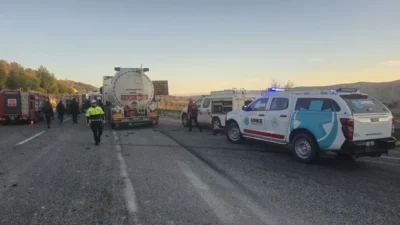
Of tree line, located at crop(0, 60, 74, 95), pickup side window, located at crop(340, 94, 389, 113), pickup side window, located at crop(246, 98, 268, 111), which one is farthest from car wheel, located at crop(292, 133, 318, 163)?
tree line, located at crop(0, 60, 74, 95)

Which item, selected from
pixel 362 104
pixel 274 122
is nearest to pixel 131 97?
pixel 274 122

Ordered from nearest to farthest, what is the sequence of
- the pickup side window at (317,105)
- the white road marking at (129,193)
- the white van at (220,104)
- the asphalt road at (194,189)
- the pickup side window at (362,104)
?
the asphalt road at (194,189)
the white road marking at (129,193)
the pickup side window at (362,104)
the pickup side window at (317,105)
the white van at (220,104)

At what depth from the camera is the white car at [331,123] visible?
7047 mm

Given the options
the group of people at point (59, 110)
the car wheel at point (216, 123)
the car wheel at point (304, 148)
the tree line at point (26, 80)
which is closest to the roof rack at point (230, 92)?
the car wheel at point (216, 123)

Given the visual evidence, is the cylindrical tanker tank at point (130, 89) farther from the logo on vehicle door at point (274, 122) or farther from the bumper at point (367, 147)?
the bumper at point (367, 147)

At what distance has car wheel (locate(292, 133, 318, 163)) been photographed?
7746 mm

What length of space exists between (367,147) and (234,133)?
16.6ft

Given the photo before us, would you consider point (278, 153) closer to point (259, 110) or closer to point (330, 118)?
point (259, 110)

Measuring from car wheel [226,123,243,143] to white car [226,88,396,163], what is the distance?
6.28ft

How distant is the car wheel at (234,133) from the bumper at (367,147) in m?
4.48

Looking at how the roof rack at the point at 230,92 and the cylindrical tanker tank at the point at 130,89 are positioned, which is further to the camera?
the cylindrical tanker tank at the point at 130,89

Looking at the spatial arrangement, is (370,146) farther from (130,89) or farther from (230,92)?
(130,89)

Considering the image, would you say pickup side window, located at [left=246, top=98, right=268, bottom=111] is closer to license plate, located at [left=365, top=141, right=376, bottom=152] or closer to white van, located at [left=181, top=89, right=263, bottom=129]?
license plate, located at [left=365, top=141, right=376, bottom=152]

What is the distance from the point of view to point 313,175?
6.75 meters
